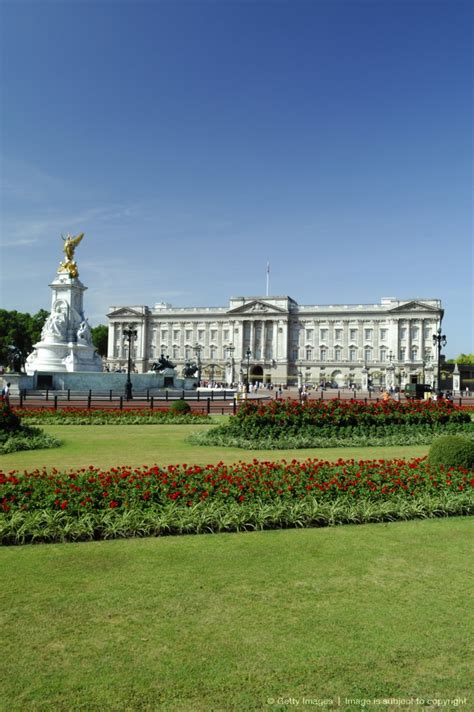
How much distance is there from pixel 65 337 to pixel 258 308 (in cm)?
8015

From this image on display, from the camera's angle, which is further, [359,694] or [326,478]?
[326,478]

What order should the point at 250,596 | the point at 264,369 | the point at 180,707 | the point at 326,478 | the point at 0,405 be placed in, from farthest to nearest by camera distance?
the point at 264,369 < the point at 0,405 < the point at 326,478 < the point at 250,596 < the point at 180,707

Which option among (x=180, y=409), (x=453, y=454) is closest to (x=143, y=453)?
(x=453, y=454)

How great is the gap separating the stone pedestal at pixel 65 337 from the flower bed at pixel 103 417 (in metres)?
21.7

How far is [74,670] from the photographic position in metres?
4.66

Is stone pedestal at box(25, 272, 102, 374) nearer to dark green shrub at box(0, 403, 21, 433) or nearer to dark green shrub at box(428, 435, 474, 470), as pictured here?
dark green shrub at box(0, 403, 21, 433)

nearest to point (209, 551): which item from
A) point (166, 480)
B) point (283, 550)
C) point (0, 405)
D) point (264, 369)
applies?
point (283, 550)

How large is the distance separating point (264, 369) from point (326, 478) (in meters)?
114

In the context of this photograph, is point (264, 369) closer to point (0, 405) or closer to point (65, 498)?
point (0, 405)

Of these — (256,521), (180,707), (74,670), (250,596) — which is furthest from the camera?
(256,521)

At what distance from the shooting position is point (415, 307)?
116 meters

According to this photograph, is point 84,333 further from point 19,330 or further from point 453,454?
point 19,330

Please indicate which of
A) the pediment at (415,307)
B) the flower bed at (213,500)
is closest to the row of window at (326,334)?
the pediment at (415,307)

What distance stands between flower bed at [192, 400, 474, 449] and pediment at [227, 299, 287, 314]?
103191 millimetres
